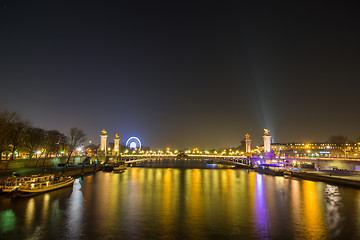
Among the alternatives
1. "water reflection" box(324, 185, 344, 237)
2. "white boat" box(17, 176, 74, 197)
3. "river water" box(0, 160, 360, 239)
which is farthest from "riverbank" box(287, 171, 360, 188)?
"white boat" box(17, 176, 74, 197)

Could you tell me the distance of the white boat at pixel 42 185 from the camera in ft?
125

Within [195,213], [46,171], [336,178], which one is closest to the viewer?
[195,213]

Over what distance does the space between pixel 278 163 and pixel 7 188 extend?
100595 millimetres

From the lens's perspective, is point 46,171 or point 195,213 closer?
point 195,213

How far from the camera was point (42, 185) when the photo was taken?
138ft

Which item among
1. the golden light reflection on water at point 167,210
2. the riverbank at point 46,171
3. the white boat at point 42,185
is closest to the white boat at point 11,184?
the white boat at point 42,185

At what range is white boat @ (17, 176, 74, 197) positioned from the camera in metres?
38.0

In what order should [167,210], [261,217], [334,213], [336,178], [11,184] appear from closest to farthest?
1. [261,217]
2. [334,213]
3. [167,210]
4. [11,184]
5. [336,178]

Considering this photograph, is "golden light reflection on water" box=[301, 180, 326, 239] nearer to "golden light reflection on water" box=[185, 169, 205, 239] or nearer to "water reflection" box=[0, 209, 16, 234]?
"golden light reflection on water" box=[185, 169, 205, 239]

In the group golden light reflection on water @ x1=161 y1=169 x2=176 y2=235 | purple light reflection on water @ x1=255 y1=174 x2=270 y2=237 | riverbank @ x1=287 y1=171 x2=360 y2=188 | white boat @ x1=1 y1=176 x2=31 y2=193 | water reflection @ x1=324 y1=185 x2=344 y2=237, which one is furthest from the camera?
riverbank @ x1=287 y1=171 x2=360 y2=188

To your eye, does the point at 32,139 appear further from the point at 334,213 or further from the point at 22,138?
the point at 334,213

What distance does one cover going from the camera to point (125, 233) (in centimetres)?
2419

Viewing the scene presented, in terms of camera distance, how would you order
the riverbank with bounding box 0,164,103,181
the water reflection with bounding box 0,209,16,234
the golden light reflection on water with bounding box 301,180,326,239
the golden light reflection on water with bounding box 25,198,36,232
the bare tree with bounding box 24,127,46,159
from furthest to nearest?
the bare tree with bounding box 24,127,46,159, the riverbank with bounding box 0,164,103,181, the golden light reflection on water with bounding box 25,198,36,232, the water reflection with bounding box 0,209,16,234, the golden light reflection on water with bounding box 301,180,326,239

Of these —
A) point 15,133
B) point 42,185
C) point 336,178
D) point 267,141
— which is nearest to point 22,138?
point 15,133
